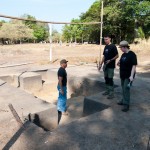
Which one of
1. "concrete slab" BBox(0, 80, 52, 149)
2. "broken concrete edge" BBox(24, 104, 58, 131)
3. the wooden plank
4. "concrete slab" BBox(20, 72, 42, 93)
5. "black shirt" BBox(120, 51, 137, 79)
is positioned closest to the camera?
"concrete slab" BBox(0, 80, 52, 149)

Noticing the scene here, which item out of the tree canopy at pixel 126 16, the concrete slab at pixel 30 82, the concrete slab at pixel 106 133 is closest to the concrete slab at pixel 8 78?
the concrete slab at pixel 30 82

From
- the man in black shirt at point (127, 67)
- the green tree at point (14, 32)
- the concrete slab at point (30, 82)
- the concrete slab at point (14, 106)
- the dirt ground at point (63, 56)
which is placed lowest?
the concrete slab at point (30, 82)

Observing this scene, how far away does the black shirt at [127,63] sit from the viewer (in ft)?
16.2

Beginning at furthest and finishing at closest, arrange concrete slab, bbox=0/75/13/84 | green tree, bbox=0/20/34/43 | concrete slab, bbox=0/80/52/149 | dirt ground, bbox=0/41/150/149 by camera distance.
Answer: green tree, bbox=0/20/34/43
dirt ground, bbox=0/41/150/149
concrete slab, bbox=0/75/13/84
concrete slab, bbox=0/80/52/149

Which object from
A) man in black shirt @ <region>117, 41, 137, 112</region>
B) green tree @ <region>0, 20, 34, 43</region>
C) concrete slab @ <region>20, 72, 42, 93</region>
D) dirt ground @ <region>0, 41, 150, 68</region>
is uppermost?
green tree @ <region>0, 20, 34, 43</region>

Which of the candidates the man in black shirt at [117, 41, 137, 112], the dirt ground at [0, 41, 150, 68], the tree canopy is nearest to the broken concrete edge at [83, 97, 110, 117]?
the man in black shirt at [117, 41, 137, 112]

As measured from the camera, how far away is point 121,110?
5.25m

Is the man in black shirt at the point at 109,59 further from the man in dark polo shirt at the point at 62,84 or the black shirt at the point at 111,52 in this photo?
the man in dark polo shirt at the point at 62,84

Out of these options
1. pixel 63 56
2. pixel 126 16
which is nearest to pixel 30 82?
pixel 63 56

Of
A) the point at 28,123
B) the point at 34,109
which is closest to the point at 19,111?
the point at 34,109

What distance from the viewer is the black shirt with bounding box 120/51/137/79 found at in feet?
16.2

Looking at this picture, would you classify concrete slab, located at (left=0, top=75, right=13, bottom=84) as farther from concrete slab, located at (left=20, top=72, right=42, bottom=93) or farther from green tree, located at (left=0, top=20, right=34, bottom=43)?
green tree, located at (left=0, top=20, right=34, bottom=43)

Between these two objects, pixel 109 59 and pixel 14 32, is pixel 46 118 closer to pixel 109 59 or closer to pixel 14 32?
pixel 109 59

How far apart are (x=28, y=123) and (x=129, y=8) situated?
2949cm
